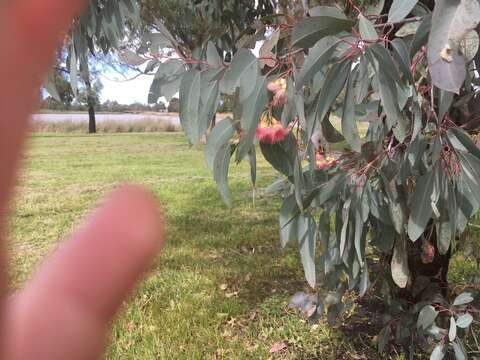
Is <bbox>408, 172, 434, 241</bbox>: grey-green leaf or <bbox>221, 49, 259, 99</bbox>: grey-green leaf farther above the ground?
<bbox>221, 49, 259, 99</bbox>: grey-green leaf

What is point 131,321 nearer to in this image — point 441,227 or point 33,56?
point 441,227

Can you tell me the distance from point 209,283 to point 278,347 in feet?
2.80

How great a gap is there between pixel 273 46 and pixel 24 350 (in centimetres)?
115

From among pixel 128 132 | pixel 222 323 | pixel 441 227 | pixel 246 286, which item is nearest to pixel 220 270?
pixel 246 286

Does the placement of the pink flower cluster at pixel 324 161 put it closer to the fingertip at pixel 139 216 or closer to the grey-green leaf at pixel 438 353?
the grey-green leaf at pixel 438 353

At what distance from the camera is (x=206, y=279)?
3229mm

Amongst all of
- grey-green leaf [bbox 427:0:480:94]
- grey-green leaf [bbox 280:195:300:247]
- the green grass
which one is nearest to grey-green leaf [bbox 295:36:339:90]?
grey-green leaf [bbox 427:0:480:94]

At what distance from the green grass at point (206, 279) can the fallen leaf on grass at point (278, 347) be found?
0.10 ft

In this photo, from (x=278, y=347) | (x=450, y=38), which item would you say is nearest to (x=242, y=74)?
(x=450, y=38)

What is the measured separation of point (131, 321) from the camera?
8.75ft

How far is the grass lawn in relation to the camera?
7.85 ft

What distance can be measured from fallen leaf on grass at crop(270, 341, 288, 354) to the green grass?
1.2 inches

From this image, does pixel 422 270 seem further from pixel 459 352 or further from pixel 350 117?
pixel 350 117

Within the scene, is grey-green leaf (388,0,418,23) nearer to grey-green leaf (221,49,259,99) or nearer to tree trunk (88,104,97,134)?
grey-green leaf (221,49,259,99)
